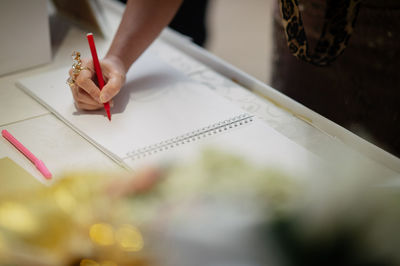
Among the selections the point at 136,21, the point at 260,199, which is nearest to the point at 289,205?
the point at 260,199

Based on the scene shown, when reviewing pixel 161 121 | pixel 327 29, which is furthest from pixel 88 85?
pixel 327 29

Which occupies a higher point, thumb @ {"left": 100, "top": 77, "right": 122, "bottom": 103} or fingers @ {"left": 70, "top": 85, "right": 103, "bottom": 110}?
thumb @ {"left": 100, "top": 77, "right": 122, "bottom": 103}

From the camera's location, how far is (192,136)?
28.3 inches

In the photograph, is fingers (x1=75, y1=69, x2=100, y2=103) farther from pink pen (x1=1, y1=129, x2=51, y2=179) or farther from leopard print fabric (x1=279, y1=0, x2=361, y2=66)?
leopard print fabric (x1=279, y1=0, x2=361, y2=66)

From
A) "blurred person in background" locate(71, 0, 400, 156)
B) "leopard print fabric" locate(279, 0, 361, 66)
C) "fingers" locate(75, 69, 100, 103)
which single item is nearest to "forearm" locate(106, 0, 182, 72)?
"blurred person in background" locate(71, 0, 400, 156)

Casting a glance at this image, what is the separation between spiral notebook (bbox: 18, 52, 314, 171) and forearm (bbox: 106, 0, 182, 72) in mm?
51

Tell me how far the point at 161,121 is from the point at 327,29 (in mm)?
339

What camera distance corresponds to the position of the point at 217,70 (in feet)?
3.10

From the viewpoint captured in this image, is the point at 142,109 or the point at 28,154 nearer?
the point at 28,154

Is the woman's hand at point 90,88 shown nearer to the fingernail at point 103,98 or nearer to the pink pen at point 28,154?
the fingernail at point 103,98

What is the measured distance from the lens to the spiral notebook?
684mm

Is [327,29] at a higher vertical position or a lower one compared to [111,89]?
higher

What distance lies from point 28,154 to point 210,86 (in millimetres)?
356

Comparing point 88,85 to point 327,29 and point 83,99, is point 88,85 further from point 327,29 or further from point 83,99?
point 327,29
